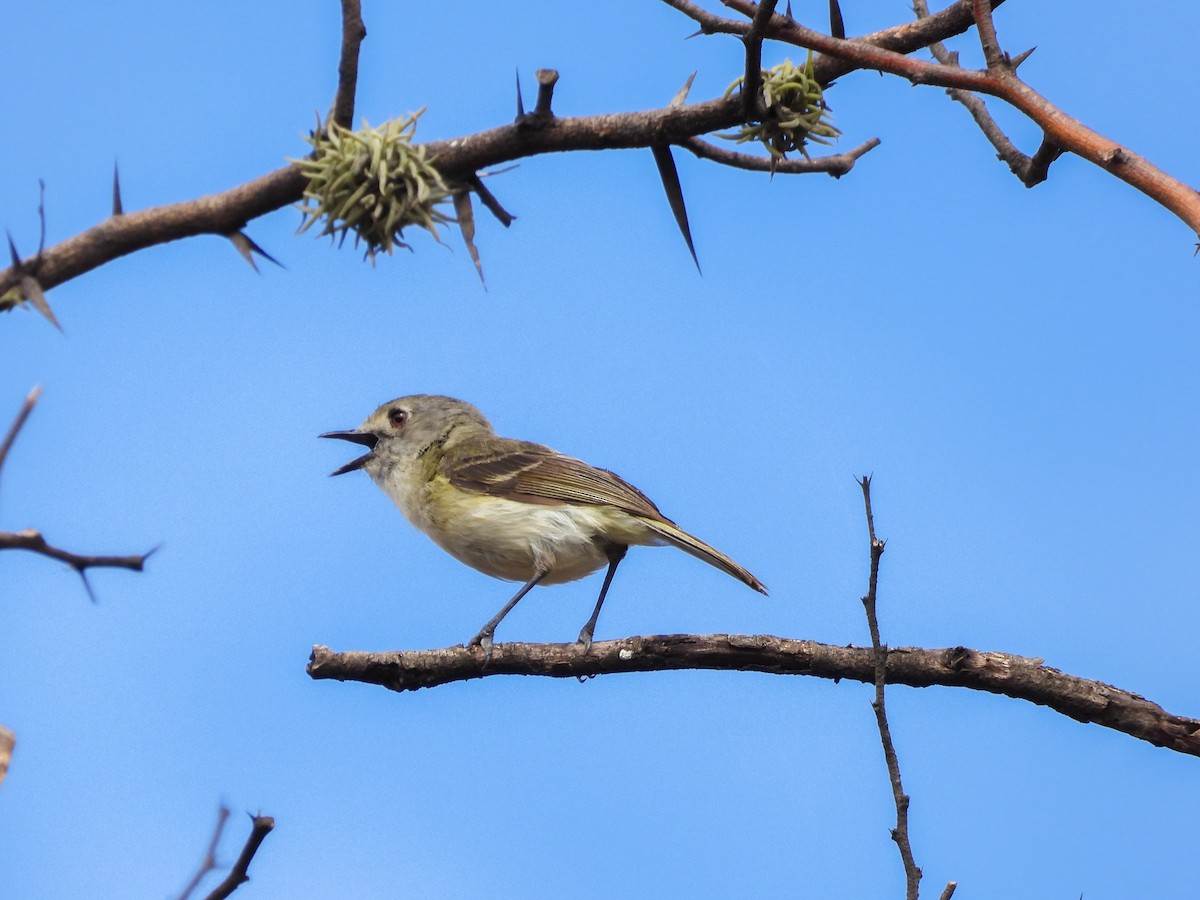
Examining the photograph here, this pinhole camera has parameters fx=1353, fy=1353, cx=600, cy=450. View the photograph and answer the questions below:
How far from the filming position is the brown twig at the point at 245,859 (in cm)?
251

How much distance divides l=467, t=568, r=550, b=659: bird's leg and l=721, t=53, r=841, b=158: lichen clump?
325 centimetres

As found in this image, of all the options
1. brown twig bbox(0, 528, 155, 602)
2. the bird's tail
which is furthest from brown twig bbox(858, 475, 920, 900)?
the bird's tail

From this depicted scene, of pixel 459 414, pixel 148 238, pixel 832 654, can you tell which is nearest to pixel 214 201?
pixel 148 238

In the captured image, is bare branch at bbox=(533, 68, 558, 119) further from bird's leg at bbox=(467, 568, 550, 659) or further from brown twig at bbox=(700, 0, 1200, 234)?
bird's leg at bbox=(467, 568, 550, 659)

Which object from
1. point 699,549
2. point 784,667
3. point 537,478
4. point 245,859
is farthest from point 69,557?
point 537,478

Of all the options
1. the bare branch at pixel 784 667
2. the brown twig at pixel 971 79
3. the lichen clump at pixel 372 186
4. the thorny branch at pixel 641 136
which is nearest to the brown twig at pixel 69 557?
the thorny branch at pixel 641 136

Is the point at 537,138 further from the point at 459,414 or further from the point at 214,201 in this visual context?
the point at 459,414

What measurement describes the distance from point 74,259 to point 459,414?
7.89 meters

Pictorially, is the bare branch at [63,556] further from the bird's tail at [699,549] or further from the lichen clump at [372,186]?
the bird's tail at [699,549]

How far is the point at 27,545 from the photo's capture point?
1.98 m

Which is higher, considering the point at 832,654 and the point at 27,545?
the point at 832,654

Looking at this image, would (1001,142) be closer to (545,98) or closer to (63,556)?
(545,98)

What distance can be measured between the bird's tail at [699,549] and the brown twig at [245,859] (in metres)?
5.59

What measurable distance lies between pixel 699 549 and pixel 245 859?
19.6ft
